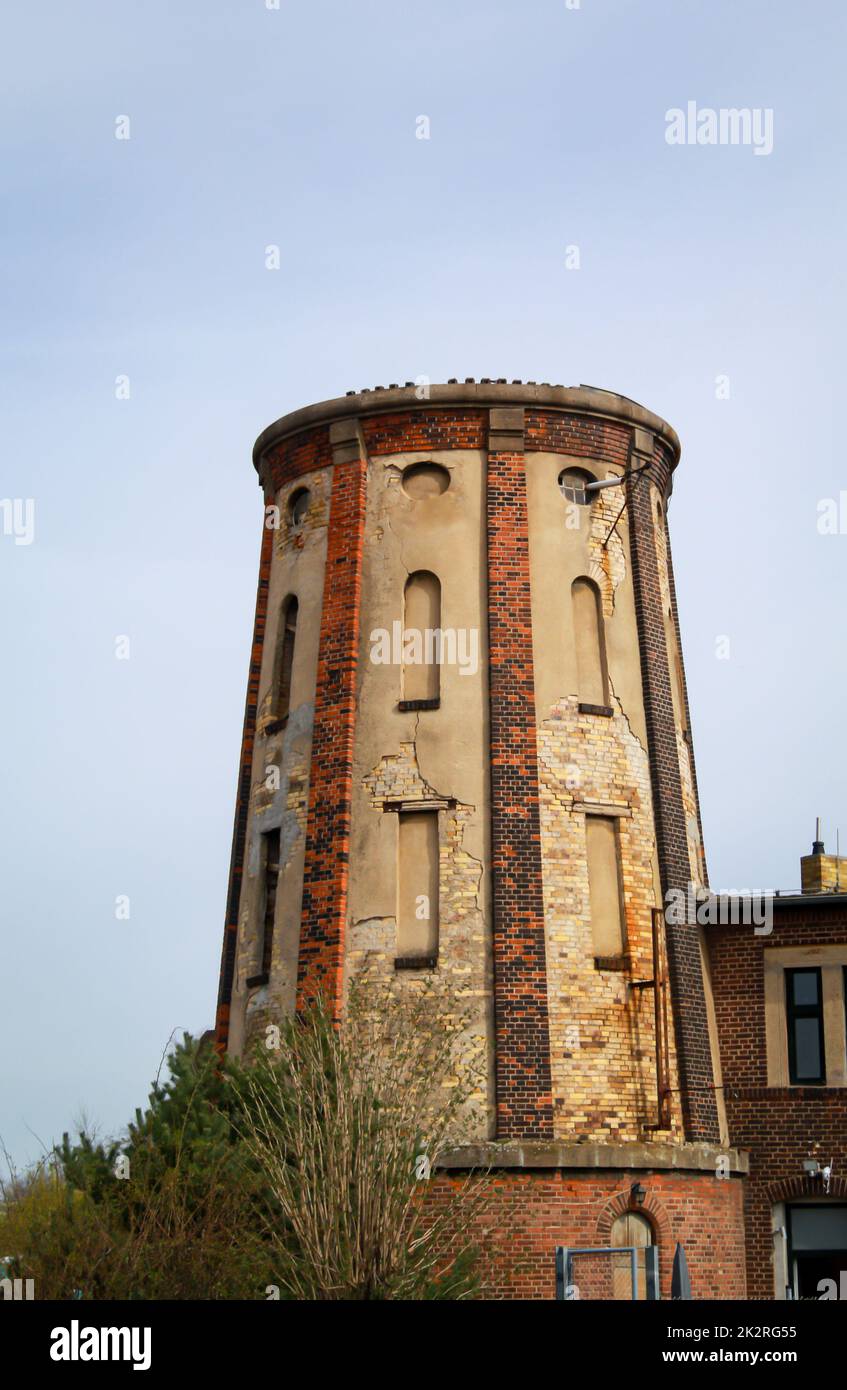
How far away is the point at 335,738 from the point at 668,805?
16.9 ft

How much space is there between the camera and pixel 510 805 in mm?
25500

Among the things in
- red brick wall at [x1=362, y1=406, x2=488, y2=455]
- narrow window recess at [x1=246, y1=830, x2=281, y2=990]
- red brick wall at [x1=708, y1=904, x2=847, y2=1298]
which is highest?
red brick wall at [x1=362, y1=406, x2=488, y2=455]

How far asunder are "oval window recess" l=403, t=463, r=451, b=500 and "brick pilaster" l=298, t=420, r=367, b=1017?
69 cm

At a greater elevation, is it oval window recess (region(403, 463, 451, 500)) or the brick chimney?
oval window recess (region(403, 463, 451, 500))

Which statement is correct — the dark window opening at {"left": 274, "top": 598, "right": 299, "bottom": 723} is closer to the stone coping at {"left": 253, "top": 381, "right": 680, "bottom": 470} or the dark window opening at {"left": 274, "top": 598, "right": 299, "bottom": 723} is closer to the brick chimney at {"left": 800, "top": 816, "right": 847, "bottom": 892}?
the stone coping at {"left": 253, "top": 381, "right": 680, "bottom": 470}

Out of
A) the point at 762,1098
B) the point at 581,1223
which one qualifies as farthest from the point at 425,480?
the point at 581,1223

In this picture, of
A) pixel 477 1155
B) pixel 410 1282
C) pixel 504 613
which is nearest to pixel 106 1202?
pixel 410 1282

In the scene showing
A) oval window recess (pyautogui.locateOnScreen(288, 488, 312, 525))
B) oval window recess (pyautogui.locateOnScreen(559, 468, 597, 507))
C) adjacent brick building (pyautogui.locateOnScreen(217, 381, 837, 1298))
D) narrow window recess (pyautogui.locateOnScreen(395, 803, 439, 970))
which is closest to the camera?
adjacent brick building (pyautogui.locateOnScreen(217, 381, 837, 1298))

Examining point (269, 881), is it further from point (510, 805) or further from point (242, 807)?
point (510, 805)

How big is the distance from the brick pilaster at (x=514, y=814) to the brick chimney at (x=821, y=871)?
6.65m

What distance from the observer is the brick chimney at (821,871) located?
2989cm

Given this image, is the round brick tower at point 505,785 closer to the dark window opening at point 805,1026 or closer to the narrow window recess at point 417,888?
the narrow window recess at point 417,888

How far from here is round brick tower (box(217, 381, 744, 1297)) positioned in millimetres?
24672

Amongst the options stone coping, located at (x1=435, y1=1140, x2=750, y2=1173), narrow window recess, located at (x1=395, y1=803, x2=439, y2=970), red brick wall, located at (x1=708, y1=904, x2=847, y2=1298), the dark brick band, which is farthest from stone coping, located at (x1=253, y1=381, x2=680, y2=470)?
stone coping, located at (x1=435, y1=1140, x2=750, y2=1173)
